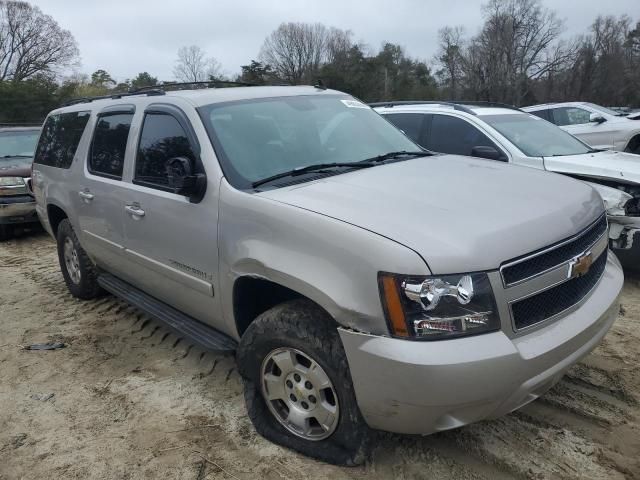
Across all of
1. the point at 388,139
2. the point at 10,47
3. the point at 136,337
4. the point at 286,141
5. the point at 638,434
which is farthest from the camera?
the point at 10,47

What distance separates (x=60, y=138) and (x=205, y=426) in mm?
3474

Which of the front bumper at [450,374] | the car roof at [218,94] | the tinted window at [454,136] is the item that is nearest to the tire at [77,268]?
the car roof at [218,94]

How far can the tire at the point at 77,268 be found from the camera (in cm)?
501

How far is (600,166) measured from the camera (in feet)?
17.1

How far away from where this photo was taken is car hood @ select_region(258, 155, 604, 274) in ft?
7.24

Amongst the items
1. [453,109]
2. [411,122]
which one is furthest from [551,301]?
[411,122]

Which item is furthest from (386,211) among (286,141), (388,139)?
(388,139)

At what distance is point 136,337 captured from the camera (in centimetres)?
449

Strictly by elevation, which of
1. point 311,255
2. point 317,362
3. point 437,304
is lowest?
point 317,362

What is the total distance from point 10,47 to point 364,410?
65.7 m

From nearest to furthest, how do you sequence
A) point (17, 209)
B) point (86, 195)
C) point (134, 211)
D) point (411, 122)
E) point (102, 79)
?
point (134, 211) → point (86, 195) → point (411, 122) → point (17, 209) → point (102, 79)

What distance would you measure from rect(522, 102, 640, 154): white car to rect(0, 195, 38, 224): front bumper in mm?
9565

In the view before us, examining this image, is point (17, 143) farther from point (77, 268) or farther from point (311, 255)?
point (311, 255)

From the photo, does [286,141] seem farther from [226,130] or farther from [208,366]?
[208,366]
